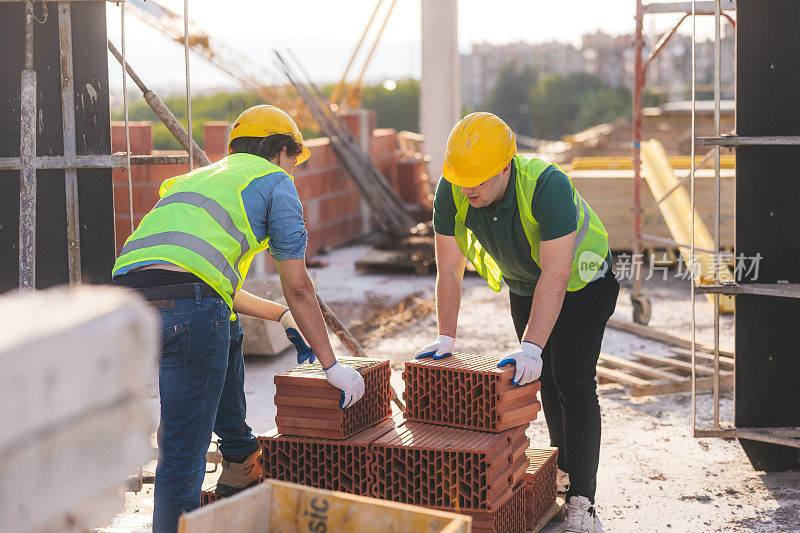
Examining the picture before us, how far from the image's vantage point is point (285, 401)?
3.50 m

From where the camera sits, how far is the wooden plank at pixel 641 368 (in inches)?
256

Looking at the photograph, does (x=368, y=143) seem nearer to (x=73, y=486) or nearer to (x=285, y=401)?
(x=285, y=401)

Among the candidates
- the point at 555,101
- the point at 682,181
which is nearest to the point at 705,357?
the point at 682,181

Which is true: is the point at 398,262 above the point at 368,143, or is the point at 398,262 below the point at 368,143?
below

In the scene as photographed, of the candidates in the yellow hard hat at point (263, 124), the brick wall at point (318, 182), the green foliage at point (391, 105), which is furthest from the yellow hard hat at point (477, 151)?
the green foliage at point (391, 105)

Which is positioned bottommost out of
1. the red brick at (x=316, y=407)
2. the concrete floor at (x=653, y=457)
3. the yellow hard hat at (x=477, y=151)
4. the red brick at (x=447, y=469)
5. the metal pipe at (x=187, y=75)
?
the concrete floor at (x=653, y=457)

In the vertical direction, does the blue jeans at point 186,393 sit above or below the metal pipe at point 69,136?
below

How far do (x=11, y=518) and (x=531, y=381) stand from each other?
8.64 feet

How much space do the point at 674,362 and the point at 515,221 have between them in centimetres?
379

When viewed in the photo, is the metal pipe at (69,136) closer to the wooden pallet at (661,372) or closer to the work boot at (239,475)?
the work boot at (239,475)

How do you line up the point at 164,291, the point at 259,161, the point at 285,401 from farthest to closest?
the point at 285,401
the point at 259,161
the point at 164,291

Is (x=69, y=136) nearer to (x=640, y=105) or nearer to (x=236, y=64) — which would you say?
(x=640, y=105)

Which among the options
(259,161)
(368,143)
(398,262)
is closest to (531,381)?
(259,161)

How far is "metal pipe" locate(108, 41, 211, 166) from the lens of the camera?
4297 mm
